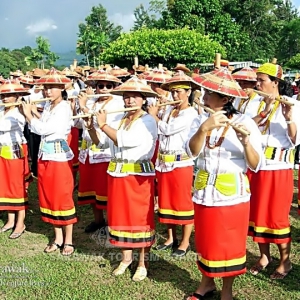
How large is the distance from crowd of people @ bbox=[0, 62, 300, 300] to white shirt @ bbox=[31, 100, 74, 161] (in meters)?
0.01

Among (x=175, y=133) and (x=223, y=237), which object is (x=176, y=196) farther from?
(x=223, y=237)

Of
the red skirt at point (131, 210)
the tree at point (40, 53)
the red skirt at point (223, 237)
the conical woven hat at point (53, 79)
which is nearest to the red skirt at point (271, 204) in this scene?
the red skirt at point (223, 237)

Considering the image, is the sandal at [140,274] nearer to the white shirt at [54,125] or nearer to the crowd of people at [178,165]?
the crowd of people at [178,165]

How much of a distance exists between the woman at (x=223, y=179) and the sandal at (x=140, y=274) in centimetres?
92

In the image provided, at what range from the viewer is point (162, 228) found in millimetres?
5457

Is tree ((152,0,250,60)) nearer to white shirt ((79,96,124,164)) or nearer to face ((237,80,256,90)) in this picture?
white shirt ((79,96,124,164))

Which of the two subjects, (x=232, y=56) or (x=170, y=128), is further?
(x=232, y=56)

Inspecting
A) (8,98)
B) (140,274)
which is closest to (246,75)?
(140,274)

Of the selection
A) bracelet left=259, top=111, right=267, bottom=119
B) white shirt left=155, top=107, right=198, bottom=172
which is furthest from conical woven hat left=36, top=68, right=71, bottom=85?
bracelet left=259, top=111, right=267, bottom=119

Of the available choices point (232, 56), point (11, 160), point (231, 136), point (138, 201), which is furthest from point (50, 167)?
point (232, 56)

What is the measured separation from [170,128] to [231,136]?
1.40m

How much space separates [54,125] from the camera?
4.48 m

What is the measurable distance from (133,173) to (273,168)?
126 cm

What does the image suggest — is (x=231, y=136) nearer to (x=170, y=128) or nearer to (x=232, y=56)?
(x=170, y=128)
